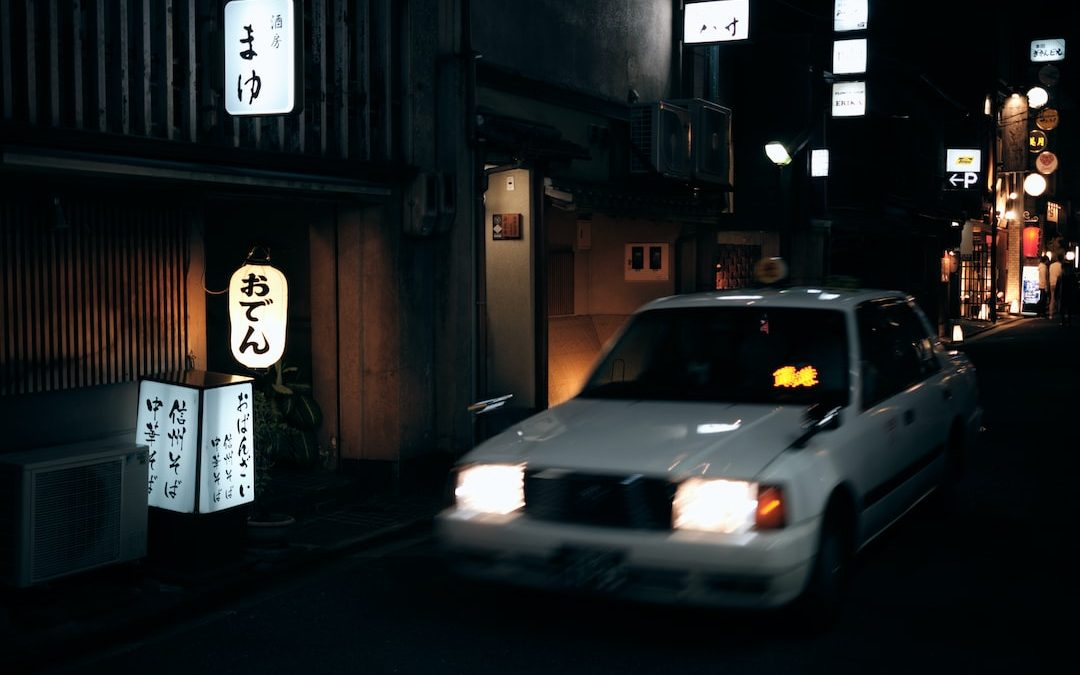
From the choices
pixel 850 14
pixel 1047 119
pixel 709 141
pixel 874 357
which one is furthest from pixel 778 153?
pixel 1047 119

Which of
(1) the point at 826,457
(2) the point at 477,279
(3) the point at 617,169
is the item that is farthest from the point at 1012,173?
(1) the point at 826,457

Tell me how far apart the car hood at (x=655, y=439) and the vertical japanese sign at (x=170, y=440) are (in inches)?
86.4

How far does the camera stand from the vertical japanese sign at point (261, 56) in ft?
27.5

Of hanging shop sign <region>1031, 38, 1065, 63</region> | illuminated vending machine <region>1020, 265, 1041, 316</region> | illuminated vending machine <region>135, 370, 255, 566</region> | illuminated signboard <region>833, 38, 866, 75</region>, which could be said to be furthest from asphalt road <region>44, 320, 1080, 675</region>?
hanging shop sign <region>1031, 38, 1065, 63</region>

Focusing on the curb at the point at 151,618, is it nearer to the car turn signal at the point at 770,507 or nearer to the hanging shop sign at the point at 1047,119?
the car turn signal at the point at 770,507

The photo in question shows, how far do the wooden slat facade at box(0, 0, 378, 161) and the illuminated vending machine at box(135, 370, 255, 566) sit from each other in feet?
6.16

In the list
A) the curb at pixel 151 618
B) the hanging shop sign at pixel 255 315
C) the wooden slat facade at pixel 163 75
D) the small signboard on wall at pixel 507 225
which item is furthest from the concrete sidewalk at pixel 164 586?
the small signboard on wall at pixel 507 225

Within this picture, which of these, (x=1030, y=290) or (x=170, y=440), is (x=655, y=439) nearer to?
(x=170, y=440)

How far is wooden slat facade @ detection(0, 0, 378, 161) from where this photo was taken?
7.45 meters

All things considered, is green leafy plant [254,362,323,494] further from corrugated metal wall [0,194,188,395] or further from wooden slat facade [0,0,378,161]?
wooden slat facade [0,0,378,161]

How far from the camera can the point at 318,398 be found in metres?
11.2

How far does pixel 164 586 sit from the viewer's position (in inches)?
296

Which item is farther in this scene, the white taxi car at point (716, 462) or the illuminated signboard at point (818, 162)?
the illuminated signboard at point (818, 162)

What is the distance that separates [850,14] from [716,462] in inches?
815
